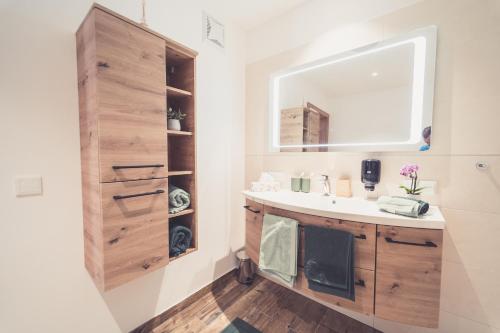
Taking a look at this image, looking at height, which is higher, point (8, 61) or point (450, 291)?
point (8, 61)

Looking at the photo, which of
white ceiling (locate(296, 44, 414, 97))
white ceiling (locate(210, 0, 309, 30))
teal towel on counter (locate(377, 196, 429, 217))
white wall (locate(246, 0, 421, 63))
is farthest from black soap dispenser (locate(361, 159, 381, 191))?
white ceiling (locate(210, 0, 309, 30))

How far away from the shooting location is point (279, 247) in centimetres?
130

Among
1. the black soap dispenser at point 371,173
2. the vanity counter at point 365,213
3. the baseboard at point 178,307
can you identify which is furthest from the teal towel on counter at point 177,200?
the black soap dispenser at point 371,173

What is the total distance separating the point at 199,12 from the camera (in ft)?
5.47

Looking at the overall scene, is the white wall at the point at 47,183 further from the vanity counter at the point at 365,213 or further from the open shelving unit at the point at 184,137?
the vanity counter at the point at 365,213

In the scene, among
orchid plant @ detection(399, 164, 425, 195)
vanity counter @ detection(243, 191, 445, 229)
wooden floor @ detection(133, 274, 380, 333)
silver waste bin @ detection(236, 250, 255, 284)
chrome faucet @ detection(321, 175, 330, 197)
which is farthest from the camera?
silver waste bin @ detection(236, 250, 255, 284)

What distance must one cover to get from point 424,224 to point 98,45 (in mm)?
1703

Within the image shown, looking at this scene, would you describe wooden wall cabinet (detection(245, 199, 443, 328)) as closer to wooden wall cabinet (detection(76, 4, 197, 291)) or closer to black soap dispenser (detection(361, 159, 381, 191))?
black soap dispenser (detection(361, 159, 381, 191))

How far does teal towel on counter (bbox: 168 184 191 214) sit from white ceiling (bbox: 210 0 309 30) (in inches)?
63.0

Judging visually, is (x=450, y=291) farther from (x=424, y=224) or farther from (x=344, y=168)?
(x=344, y=168)

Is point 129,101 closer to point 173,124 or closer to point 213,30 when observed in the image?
point 173,124

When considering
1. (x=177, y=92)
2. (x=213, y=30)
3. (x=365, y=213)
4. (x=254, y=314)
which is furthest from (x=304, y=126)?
(x=254, y=314)

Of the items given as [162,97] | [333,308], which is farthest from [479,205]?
[162,97]

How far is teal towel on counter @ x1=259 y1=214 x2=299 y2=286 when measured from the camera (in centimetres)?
123
